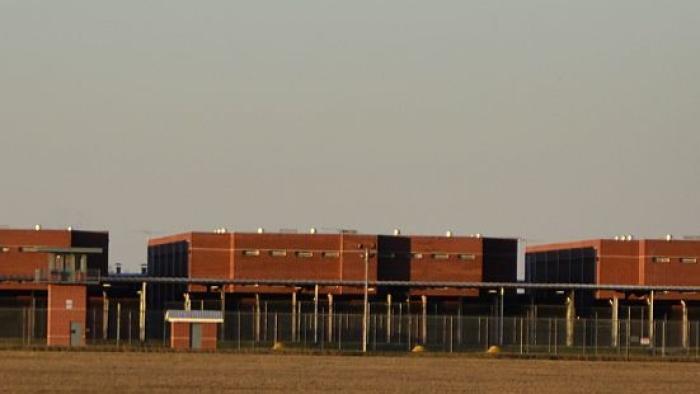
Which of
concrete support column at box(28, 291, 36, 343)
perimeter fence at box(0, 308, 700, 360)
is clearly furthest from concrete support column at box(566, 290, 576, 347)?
concrete support column at box(28, 291, 36, 343)

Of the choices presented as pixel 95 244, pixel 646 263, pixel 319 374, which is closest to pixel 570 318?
pixel 646 263

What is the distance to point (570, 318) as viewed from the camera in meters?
129

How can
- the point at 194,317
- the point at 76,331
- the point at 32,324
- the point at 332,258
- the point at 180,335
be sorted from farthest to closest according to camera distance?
the point at 332,258
the point at 32,324
the point at 76,331
the point at 194,317
the point at 180,335

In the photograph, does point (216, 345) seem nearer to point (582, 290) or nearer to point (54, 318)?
Answer: point (54, 318)

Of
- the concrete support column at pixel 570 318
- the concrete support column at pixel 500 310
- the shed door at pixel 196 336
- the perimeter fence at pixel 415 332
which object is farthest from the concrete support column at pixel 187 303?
the concrete support column at pixel 570 318

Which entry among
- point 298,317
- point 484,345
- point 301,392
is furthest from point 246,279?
point 301,392

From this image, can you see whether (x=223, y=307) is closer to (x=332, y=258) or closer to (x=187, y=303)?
(x=187, y=303)

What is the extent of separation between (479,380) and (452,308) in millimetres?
76480

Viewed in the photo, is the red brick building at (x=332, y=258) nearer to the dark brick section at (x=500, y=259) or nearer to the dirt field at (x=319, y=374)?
the dark brick section at (x=500, y=259)

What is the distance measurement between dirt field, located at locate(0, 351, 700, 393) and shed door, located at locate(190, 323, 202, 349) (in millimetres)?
12801

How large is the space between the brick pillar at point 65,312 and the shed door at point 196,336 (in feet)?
22.5

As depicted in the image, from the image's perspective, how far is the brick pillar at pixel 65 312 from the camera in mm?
109375

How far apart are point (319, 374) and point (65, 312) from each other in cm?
Answer: 4230

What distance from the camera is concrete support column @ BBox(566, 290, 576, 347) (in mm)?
121938
